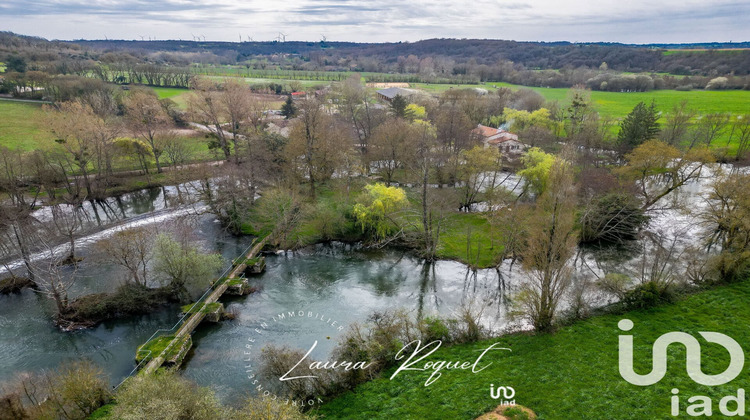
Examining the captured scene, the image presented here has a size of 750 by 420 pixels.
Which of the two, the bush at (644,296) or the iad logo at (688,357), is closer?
the iad logo at (688,357)

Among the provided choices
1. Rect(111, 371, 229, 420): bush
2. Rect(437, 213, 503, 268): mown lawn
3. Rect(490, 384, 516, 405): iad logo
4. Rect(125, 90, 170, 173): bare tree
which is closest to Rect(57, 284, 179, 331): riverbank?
Rect(111, 371, 229, 420): bush

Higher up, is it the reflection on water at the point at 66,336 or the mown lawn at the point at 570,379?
the mown lawn at the point at 570,379

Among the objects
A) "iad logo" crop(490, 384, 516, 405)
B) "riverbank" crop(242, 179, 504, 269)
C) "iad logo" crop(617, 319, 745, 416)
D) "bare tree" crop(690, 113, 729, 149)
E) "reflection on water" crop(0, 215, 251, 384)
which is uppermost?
"bare tree" crop(690, 113, 729, 149)

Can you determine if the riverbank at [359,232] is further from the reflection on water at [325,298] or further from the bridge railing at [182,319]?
the bridge railing at [182,319]

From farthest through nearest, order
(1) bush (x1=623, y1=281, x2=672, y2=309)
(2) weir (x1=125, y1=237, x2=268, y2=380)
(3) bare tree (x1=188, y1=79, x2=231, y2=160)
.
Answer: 1. (3) bare tree (x1=188, y1=79, x2=231, y2=160)
2. (1) bush (x1=623, y1=281, x2=672, y2=309)
3. (2) weir (x1=125, y1=237, x2=268, y2=380)

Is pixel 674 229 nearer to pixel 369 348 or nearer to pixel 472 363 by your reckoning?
pixel 472 363

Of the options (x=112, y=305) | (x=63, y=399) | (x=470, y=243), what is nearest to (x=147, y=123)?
(x=112, y=305)

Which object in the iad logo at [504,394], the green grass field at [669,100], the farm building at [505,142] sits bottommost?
the iad logo at [504,394]

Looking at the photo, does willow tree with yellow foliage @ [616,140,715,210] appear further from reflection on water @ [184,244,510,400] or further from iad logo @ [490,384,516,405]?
iad logo @ [490,384,516,405]

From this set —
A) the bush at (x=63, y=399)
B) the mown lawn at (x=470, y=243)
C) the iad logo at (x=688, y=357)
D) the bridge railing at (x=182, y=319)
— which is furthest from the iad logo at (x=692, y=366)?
the bush at (x=63, y=399)
